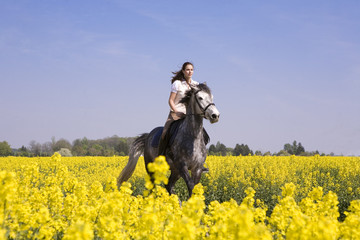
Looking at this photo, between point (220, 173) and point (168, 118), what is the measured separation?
696 centimetres

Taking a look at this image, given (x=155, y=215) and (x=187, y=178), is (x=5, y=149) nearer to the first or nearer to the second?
(x=187, y=178)

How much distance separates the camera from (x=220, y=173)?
13352 millimetres

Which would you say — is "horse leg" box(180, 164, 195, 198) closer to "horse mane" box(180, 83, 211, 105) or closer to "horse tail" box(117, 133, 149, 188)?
"horse mane" box(180, 83, 211, 105)

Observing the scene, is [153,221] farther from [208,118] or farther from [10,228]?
[208,118]

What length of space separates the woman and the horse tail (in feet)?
5.03

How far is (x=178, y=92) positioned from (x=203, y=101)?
34.9 inches

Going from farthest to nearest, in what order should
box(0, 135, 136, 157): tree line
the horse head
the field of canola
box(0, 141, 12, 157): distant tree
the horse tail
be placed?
→ box(0, 141, 12, 157): distant tree < box(0, 135, 136, 157): tree line < the horse tail < the horse head < the field of canola

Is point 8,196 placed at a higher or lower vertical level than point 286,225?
higher

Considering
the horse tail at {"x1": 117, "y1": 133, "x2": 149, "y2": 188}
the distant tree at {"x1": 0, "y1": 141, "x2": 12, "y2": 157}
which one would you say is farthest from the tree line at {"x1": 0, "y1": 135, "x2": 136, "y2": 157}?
the horse tail at {"x1": 117, "y1": 133, "x2": 149, "y2": 188}

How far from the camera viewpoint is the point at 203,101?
585 cm

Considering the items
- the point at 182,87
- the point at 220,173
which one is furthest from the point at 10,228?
the point at 220,173

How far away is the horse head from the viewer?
18.5 feet

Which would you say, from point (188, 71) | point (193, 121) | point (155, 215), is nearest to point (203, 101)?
point (193, 121)

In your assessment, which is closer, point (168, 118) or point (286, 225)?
point (286, 225)
